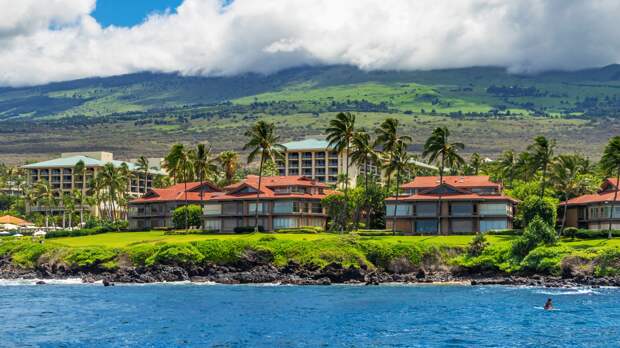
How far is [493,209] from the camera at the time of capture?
405ft

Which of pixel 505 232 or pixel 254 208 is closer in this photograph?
pixel 505 232

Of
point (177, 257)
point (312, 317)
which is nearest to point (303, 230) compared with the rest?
point (177, 257)

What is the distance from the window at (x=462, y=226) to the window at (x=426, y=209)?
3.04 meters

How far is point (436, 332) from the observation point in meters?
58.3

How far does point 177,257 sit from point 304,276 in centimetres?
1527

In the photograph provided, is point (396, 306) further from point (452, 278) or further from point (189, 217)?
point (189, 217)

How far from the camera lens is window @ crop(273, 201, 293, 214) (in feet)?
451

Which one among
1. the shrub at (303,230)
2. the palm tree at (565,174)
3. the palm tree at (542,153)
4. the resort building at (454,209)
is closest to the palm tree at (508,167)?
the palm tree at (565,174)

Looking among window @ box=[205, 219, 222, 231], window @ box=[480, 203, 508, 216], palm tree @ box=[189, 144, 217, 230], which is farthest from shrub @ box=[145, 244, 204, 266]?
window @ box=[480, 203, 508, 216]

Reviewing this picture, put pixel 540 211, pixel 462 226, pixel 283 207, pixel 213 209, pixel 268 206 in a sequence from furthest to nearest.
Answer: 1. pixel 213 209
2. pixel 268 206
3. pixel 283 207
4. pixel 462 226
5. pixel 540 211

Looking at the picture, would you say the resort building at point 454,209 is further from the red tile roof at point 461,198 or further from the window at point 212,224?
the window at point 212,224

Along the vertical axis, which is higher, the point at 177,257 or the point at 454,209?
the point at 454,209

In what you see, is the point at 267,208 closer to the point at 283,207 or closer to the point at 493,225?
the point at 283,207

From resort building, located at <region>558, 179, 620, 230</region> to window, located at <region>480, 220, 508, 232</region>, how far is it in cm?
864
